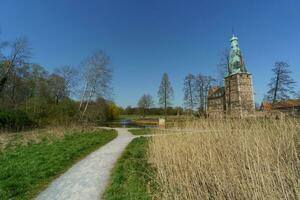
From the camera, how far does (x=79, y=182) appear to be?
5230 millimetres

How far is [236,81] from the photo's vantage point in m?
31.5

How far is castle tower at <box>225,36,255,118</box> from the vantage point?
2775 cm

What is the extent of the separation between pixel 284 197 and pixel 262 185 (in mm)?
295

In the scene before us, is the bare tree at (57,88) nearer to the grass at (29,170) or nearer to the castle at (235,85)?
the castle at (235,85)

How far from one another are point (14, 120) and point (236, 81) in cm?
2996

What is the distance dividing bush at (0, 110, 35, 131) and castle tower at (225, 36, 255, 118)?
2405 centimetres

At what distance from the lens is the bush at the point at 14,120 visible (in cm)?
1853

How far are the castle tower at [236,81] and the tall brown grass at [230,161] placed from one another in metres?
21.8

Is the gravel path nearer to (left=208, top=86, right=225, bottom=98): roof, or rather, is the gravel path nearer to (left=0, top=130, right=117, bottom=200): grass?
(left=0, top=130, right=117, bottom=200): grass

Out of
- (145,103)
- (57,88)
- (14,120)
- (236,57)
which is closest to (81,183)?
(14,120)

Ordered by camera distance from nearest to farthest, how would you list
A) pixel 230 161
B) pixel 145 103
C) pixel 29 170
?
1. pixel 230 161
2. pixel 29 170
3. pixel 145 103

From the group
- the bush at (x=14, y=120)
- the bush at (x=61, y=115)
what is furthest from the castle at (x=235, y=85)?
the bush at (x=14, y=120)

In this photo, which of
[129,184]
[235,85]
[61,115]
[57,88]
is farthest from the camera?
[57,88]

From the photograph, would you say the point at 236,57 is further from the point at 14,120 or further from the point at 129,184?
the point at 129,184
